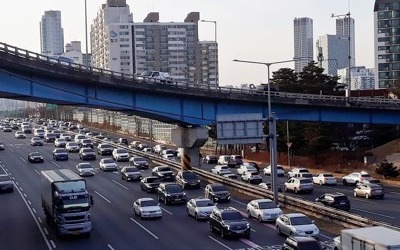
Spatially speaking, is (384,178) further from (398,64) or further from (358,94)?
(398,64)

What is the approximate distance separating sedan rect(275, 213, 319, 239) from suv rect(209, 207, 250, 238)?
1869 mm

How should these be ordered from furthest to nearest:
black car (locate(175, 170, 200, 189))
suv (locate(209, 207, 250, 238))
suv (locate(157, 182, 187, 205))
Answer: black car (locate(175, 170, 200, 189)) < suv (locate(157, 182, 187, 205)) < suv (locate(209, 207, 250, 238))

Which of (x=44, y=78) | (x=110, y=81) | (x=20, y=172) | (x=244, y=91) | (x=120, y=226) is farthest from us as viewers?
(x=20, y=172)

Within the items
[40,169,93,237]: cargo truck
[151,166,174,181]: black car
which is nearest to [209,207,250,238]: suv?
[40,169,93,237]: cargo truck

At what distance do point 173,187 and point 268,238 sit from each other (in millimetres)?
15013

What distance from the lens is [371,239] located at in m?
22.1

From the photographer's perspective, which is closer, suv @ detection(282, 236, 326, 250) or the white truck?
the white truck

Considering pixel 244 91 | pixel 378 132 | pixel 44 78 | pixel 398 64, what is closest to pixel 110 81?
pixel 44 78

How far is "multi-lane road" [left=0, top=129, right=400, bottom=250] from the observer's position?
33.1m

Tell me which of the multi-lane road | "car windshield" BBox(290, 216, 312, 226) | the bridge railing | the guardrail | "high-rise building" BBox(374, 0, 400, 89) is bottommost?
the multi-lane road

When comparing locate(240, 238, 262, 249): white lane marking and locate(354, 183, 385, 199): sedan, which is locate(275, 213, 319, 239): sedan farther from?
locate(354, 183, 385, 199): sedan

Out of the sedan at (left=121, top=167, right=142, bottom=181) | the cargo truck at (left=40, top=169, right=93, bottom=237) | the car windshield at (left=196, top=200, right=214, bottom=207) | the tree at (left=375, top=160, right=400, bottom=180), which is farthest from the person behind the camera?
the tree at (left=375, top=160, right=400, bottom=180)

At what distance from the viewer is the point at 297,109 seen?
63812 millimetres

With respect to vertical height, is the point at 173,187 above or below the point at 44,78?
below
